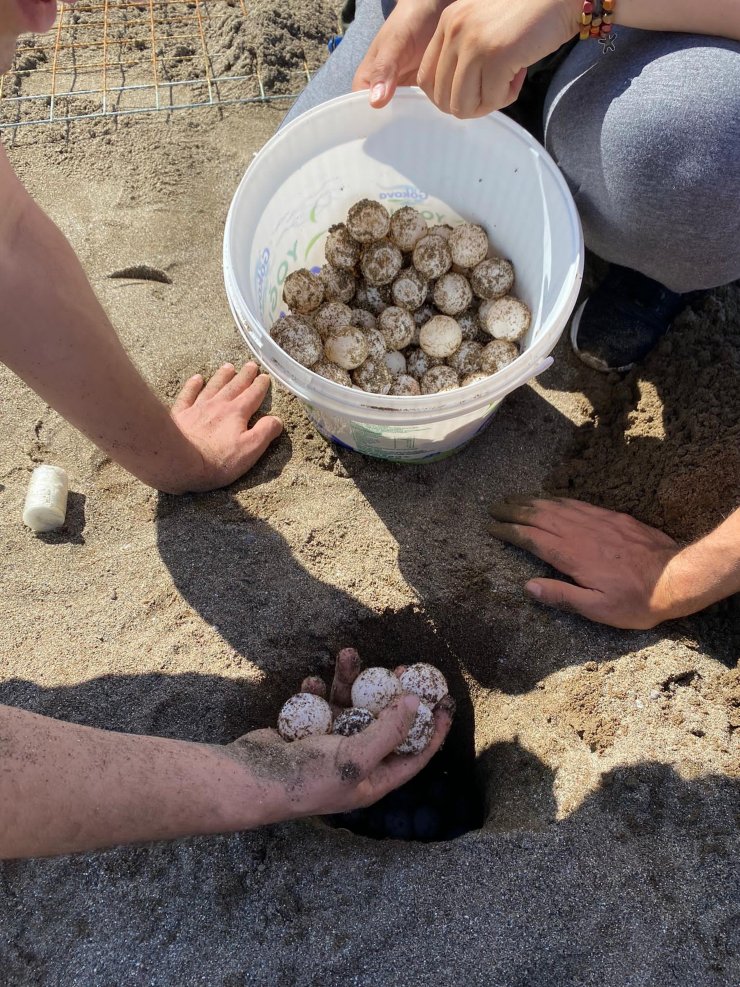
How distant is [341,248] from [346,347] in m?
0.32

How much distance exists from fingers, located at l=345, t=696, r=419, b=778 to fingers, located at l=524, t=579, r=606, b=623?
18.3 inches

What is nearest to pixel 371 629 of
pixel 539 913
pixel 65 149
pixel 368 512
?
pixel 368 512

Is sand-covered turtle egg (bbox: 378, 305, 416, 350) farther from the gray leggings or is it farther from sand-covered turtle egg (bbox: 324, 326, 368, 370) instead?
the gray leggings

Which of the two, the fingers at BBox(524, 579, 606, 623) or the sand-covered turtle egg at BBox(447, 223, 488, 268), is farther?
the sand-covered turtle egg at BBox(447, 223, 488, 268)

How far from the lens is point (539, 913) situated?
1412mm

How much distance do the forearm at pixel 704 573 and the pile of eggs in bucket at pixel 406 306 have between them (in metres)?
0.67

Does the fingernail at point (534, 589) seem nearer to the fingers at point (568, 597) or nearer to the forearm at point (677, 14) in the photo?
the fingers at point (568, 597)

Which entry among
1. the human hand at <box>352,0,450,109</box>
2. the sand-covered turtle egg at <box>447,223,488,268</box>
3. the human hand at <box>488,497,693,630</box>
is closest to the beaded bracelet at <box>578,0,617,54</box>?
the human hand at <box>352,0,450,109</box>

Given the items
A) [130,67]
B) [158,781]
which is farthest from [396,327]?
[130,67]

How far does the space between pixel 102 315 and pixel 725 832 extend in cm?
170

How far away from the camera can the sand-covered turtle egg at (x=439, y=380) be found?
1.93 meters

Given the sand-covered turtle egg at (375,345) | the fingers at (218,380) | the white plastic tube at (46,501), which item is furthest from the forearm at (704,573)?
the white plastic tube at (46,501)

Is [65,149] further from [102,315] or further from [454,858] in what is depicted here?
[454,858]

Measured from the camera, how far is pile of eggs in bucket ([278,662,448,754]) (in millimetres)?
1580
